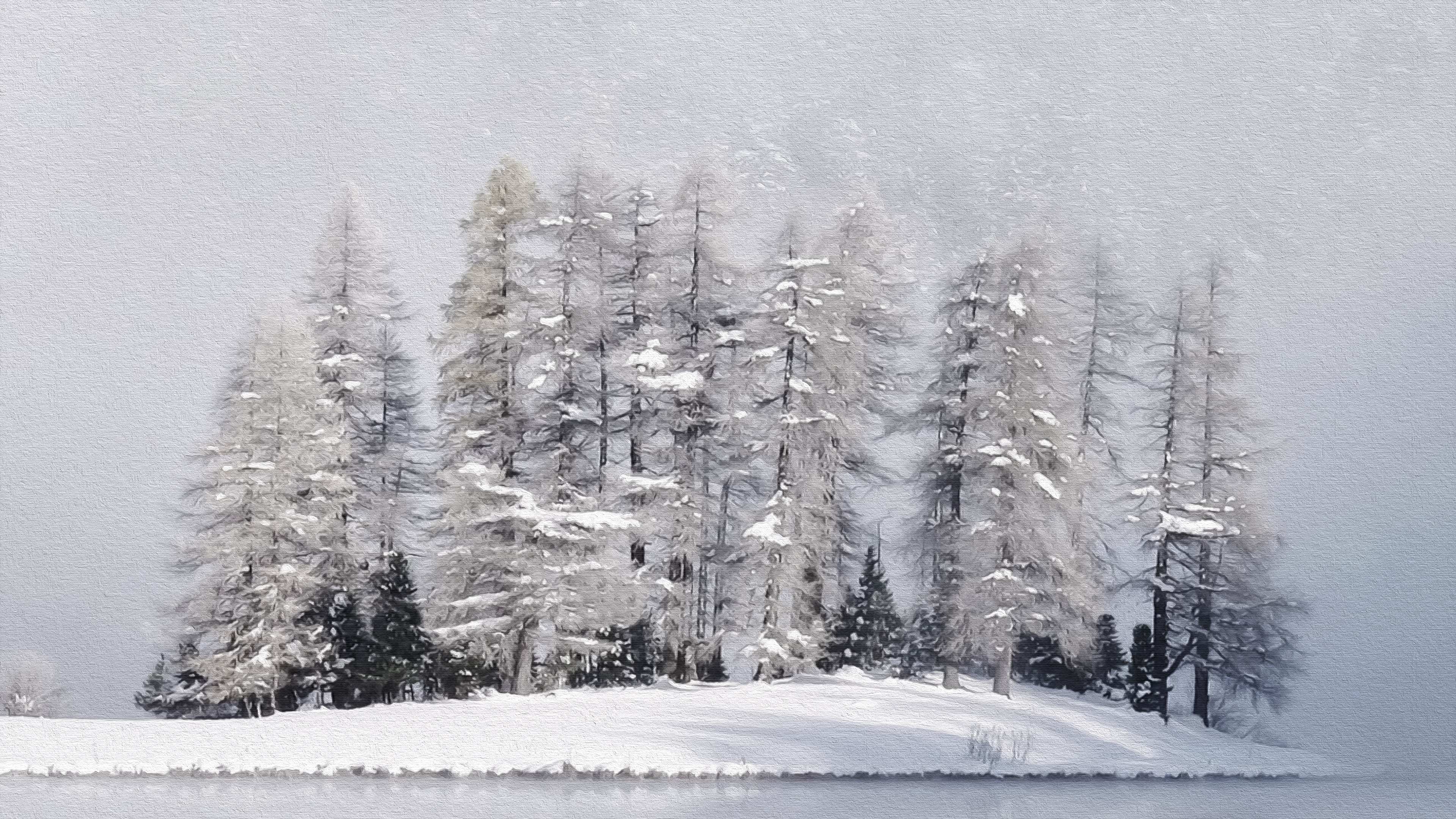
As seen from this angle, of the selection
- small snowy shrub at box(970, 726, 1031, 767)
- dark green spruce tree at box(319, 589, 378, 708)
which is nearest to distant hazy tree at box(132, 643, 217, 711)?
dark green spruce tree at box(319, 589, 378, 708)

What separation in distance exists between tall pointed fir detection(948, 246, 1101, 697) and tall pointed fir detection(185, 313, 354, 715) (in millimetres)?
12351

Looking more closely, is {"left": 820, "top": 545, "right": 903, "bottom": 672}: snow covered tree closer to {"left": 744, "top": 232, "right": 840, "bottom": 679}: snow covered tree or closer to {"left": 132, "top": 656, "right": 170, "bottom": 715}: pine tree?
{"left": 744, "top": 232, "right": 840, "bottom": 679}: snow covered tree

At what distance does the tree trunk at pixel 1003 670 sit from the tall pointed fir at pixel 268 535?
496 inches

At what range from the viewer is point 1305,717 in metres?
22.8

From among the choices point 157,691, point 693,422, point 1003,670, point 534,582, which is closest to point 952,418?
point 1003,670

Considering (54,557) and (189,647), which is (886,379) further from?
(54,557)

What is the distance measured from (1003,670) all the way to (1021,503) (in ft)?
11.1

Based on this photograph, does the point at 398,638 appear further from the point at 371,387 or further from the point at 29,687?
the point at 371,387

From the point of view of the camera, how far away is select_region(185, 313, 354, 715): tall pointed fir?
24797 mm

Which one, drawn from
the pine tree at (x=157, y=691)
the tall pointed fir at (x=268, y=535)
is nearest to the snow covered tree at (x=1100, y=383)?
the tall pointed fir at (x=268, y=535)

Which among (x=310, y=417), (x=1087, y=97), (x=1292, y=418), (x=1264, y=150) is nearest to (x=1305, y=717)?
(x=1292, y=418)

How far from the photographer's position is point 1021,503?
27.8 metres

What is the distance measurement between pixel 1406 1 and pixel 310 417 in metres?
20.3

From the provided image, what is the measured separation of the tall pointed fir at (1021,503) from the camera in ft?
→ 88.7
